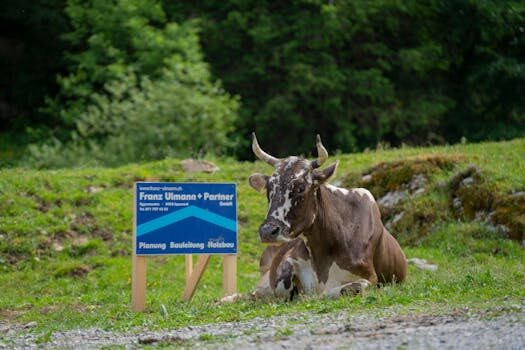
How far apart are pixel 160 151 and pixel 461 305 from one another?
52.1 ft

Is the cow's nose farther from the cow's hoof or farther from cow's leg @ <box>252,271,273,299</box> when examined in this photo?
the cow's hoof

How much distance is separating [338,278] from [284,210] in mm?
993

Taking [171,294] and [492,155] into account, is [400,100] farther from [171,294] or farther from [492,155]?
[171,294]

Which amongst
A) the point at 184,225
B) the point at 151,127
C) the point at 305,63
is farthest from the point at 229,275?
the point at 305,63

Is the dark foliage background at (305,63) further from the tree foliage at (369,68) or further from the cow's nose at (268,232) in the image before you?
the cow's nose at (268,232)

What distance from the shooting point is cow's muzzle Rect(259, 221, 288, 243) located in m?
10.4

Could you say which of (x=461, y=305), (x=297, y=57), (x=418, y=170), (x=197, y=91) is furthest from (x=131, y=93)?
(x=461, y=305)

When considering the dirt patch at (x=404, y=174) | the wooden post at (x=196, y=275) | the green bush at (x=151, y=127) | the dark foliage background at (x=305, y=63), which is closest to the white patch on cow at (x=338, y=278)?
the wooden post at (x=196, y=275)

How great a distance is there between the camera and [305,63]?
108 feet

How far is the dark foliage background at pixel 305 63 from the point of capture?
3156cm

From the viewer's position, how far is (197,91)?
2670 cm

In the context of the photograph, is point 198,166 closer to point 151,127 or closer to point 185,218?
point 151,127

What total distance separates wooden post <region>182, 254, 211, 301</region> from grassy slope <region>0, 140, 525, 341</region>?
0.75 ft

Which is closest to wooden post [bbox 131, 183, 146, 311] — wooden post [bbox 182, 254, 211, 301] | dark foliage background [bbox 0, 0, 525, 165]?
wooden post [bbox 182, 254, 211, 301]
